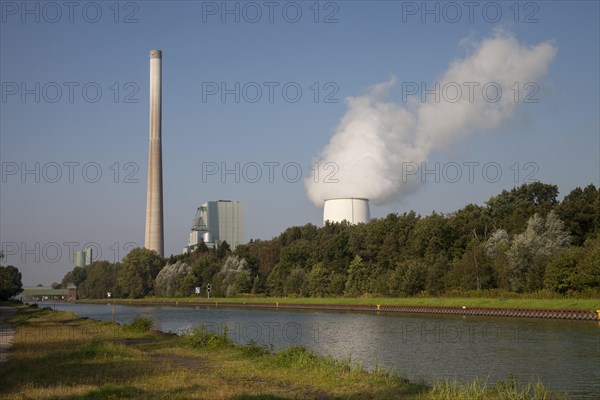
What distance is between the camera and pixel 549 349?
33.8 metres

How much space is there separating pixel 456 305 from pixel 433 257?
45.8 ft

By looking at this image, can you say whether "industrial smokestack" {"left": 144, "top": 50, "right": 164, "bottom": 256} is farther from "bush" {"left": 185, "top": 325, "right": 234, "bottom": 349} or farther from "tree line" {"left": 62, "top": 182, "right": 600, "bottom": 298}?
"bush" {"left": 185, "top": 325, "right": 234, "bottom": 349}

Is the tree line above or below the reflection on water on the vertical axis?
above

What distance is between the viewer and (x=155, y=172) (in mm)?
136625

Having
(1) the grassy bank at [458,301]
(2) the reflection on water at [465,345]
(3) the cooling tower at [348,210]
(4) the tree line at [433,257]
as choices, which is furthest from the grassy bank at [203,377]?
(3) the cooling tower at [348,210]

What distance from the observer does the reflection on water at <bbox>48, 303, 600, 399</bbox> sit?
26.1m

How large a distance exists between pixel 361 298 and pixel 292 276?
1992 cm

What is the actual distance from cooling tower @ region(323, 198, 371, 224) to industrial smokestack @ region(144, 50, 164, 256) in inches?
1759

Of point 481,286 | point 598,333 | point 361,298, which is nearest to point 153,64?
point 361,298

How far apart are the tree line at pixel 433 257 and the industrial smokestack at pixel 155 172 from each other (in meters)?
9.12

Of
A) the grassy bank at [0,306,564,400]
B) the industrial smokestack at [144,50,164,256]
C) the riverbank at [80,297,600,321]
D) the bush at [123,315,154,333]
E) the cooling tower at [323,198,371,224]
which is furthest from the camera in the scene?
the industrial smokestack at [144,50,164,256]

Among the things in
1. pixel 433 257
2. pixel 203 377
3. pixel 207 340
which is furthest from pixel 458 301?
pixel 203 377

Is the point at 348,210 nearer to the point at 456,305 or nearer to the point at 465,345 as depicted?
the point at 456,305

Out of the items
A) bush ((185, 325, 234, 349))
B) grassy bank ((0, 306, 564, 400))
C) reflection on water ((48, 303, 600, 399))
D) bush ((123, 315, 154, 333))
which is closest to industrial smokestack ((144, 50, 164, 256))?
reflection on water ((48, 303, 600, 399))
